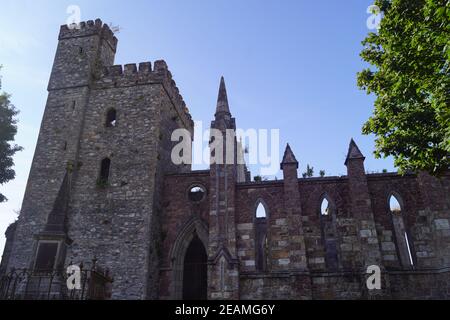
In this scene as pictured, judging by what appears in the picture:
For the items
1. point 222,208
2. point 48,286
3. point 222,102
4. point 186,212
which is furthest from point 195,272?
point 48,286

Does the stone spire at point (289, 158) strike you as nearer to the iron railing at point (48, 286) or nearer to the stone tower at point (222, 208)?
the stone tower at point (222, 208)

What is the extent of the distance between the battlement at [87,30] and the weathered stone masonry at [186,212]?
787mm

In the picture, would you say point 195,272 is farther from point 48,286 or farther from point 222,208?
point 48,286

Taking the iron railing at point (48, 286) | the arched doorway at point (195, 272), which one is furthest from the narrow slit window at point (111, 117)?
the iron railing at point (48, 286)

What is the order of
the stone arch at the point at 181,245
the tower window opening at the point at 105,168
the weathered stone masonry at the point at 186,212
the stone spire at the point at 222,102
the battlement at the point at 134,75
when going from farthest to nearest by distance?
1. the battlement at the point at 134,75
2. the stone spire at the point at 222,102
3. the tower window opening at the point at 105,168
4. the stone arch at the point at 181,245
5. the weathered stone masonry at the point at 186,212

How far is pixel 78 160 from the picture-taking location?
2039 cm

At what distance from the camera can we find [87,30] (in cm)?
2341

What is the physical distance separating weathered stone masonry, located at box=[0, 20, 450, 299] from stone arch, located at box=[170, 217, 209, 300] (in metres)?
0.05

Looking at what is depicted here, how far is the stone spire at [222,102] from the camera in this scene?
20.8 m

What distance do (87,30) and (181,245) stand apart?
44.7 ft
